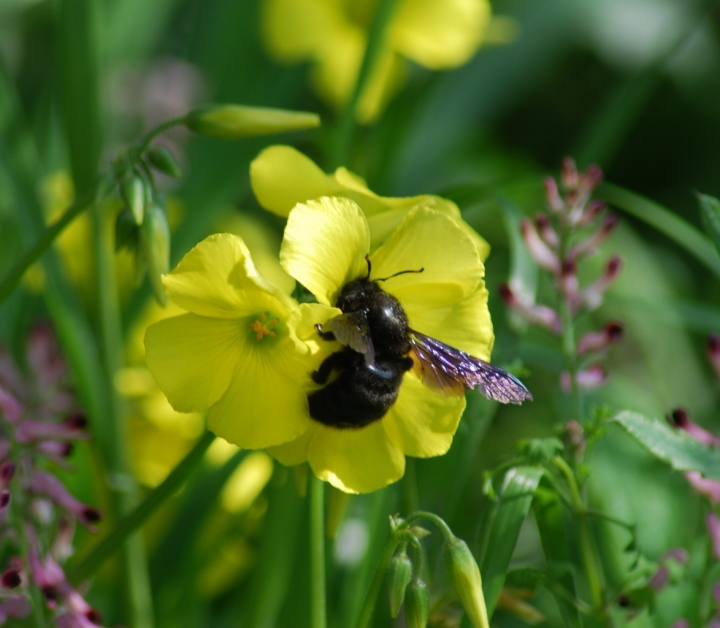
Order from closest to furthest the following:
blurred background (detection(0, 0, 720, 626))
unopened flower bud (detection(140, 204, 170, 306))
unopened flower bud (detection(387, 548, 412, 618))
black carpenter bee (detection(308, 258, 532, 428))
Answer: unopened flower bud (detection(387, 548, 412, 618)) → black carpenter bee (detection(308, 258, 532, 428)) → unopened flower bud (detection(140, 204, 170, 306)) → blurred background (detection(0, 0, 720, 626))

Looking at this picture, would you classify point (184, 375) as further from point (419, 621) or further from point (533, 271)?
point (533, 271)

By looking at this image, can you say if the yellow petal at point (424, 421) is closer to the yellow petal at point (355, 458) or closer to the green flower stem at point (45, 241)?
the yellow petal at point (355, 458)

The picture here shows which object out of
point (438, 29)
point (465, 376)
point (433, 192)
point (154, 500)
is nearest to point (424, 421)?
point (465, 376)

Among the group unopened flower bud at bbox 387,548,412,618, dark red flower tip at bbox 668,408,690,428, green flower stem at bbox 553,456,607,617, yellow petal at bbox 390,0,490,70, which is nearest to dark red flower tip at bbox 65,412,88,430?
unopened flower bud at bbox 387,548,412,618

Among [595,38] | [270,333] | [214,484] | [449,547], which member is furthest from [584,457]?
[595,38]

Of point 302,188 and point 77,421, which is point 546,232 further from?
point 77,421

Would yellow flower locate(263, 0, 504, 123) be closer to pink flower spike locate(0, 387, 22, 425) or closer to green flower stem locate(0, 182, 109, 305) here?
green flower stem locate(0, 182, 109, 305)
